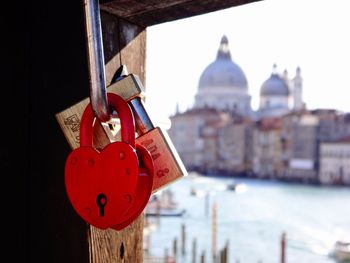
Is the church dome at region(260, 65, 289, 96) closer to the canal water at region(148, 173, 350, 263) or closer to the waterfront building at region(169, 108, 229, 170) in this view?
the waterfront building at region(169, 108, 229, 170)

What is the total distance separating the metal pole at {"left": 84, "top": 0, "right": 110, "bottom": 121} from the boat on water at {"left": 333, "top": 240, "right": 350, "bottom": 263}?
9219mm

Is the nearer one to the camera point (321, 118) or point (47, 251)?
point (47, 251)

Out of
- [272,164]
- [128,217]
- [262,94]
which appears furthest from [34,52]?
[262,94]

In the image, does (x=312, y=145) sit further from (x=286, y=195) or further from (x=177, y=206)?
(x=177, y=206)

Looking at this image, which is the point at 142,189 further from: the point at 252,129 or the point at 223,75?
the point at 223,75

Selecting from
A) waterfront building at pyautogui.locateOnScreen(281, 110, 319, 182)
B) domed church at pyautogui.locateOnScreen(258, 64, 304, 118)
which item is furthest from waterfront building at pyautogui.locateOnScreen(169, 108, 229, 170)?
domed church at pyautogui.locateOnScreen(258, 64, 304, 118)

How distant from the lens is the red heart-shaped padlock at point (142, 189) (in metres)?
0.20

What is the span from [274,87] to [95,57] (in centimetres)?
2429

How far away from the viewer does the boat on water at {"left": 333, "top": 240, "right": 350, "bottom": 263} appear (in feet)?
29.0

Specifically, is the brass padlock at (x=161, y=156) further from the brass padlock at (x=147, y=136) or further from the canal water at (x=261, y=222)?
the canal water at (x=261, y=222)

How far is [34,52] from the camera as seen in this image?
30 centimetres

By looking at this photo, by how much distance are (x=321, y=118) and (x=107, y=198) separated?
18.0m

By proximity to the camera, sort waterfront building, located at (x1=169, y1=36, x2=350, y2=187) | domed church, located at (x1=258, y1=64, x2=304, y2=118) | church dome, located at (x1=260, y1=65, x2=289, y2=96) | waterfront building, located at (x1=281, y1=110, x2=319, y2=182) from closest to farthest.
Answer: waterfront building, located at (x1=281, y1=110, x2=319, y2=182) < waterfront building, located at (x1=169, y1=36, x2=350, y2=187) < domed church, located at (x1=258, y1=64, x2=304, y2=118) < church dome, located at (x1=260, y1=65, x2=289, y2=96)

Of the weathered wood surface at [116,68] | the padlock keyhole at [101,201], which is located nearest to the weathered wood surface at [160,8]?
the weathered wood surface at [116,68]
